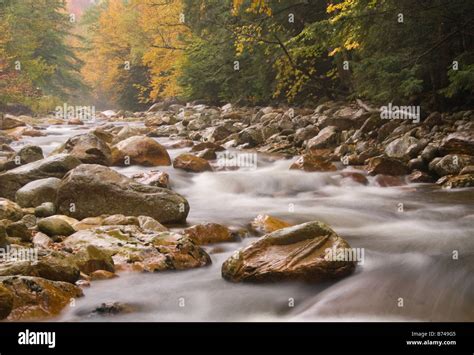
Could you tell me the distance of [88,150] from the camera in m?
11.0

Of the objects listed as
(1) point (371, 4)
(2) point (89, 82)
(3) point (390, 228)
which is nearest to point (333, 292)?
(3) point (390, 228)

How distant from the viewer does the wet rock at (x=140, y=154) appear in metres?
11.6

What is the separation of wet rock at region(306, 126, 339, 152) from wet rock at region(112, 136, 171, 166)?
12.3 ft

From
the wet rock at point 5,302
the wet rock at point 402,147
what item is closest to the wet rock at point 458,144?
the wet rock at point 402,147

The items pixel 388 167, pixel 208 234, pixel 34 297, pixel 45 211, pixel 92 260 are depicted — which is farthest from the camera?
pixel 388 167

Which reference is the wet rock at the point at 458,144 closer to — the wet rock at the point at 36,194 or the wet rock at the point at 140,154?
the wet rock at the point at 140,154

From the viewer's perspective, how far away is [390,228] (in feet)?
23.7

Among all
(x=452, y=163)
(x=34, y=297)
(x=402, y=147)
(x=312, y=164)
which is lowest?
(x=34, y=297)

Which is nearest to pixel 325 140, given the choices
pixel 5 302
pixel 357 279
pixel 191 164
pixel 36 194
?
pixel 191 164

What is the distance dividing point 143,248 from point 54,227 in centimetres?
126

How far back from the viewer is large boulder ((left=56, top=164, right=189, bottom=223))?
24.1ft

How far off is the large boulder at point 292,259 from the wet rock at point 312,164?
5.53 meters

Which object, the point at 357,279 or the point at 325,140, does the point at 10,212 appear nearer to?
the point at 357,279
